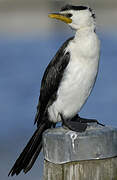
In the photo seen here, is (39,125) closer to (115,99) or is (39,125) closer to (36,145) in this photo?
(36,145)

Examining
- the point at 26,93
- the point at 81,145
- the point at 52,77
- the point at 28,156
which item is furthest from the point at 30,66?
the point at 81,145

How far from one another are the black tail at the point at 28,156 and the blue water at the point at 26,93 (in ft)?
7.71

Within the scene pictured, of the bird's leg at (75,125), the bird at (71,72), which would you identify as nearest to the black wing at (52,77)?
the bird at (71,72)

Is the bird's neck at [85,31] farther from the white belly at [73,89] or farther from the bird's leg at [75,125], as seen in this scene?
the bird's leg at [75,125]

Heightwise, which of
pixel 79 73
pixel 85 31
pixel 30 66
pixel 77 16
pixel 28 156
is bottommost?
pixel 30 66

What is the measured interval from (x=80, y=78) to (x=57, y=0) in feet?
60.9

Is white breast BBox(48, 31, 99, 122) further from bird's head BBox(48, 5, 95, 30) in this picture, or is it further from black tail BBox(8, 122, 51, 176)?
black tail BBox(8, 122, 51, 176)

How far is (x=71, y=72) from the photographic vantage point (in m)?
4.07

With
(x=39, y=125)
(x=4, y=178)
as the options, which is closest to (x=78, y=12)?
(x=39, y=125)

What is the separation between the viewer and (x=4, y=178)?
6.22 metres

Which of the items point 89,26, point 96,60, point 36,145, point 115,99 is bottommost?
point 115,99

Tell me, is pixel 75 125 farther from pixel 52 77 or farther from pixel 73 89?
pixel 52 77

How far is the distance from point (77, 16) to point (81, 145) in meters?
1.59

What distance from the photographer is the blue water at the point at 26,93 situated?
7484 mm
